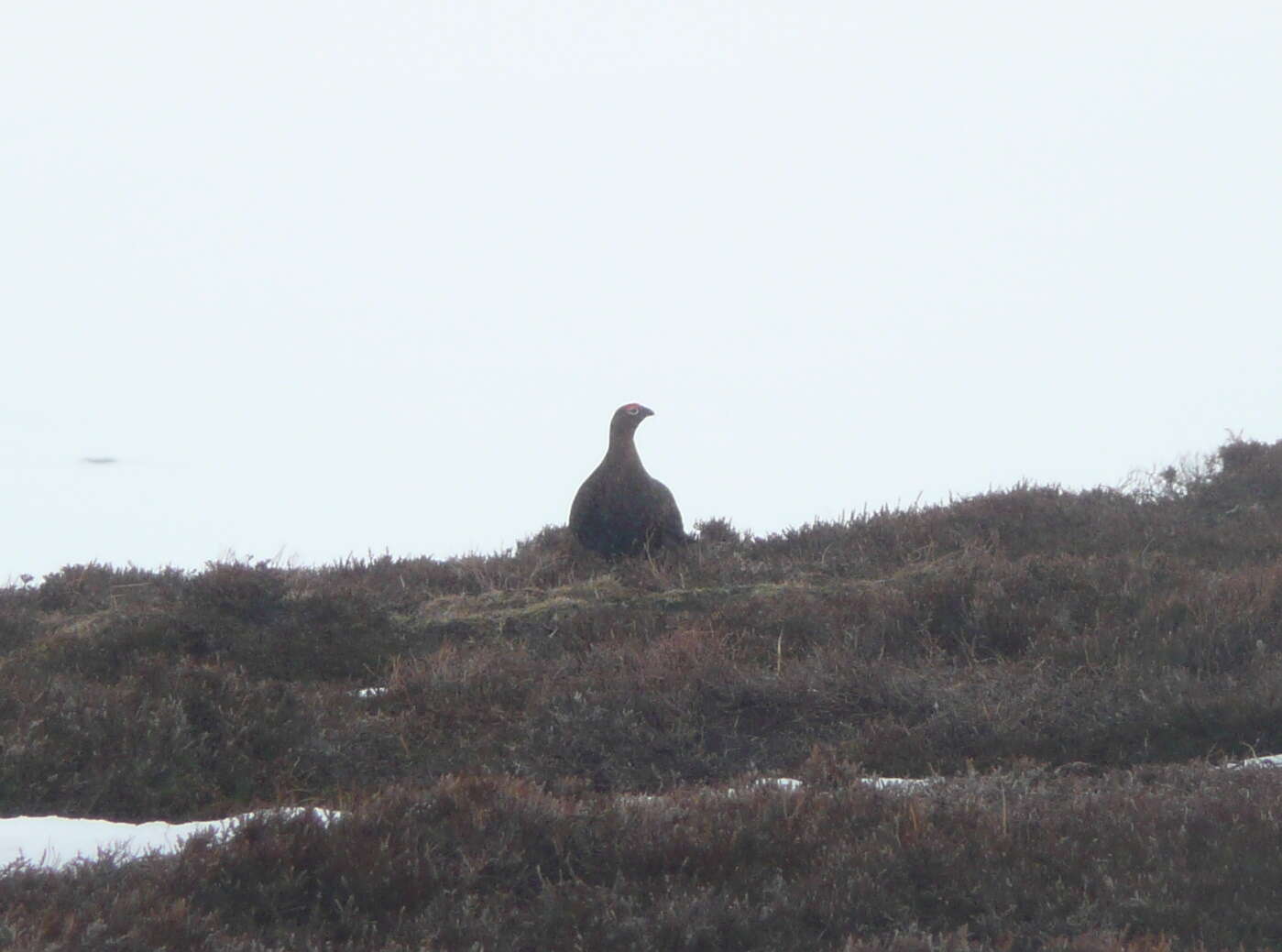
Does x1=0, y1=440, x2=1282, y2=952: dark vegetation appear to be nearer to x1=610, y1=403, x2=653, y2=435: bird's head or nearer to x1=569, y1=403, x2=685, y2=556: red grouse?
x1=569, y1=403, x2=685, y2=556: red grouse

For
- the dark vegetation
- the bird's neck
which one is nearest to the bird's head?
the bird's neck

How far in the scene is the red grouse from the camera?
10.2m

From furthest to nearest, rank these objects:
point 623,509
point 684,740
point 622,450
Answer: point 622,450, point 623,509, point 684,740

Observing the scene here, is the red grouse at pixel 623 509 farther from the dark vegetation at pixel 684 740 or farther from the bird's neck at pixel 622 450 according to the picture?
the dark vegetation at pixel 684 740

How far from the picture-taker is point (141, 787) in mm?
5035

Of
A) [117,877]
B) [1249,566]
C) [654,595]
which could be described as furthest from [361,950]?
[1249,566]

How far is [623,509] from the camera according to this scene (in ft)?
33.6

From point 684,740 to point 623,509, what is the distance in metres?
4.62

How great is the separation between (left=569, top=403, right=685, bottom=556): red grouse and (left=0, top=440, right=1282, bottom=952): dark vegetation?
13.0 inches

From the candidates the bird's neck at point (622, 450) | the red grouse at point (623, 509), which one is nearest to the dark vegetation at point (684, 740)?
the red grouse at point (623, 509)

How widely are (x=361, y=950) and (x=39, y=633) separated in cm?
568

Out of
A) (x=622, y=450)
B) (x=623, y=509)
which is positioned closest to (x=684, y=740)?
(x=623, y=509)

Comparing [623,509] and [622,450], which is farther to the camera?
[622,450]

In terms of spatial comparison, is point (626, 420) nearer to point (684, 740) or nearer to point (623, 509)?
point (623, 509)
